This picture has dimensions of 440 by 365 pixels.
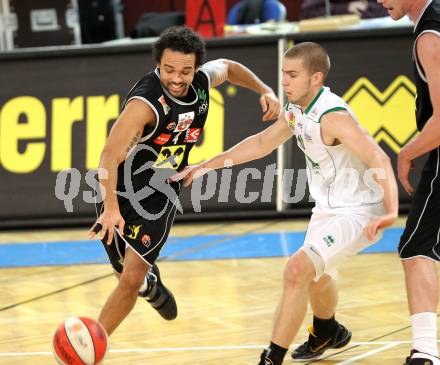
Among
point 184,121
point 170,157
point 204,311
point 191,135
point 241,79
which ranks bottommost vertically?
point 204,311

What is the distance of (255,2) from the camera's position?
11.1 metres

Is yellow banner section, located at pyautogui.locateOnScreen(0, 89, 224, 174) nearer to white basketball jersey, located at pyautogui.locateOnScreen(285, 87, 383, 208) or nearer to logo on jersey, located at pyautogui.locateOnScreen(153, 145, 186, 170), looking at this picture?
logo on jersey, located at pyautogui.locateOnScreen(153, 145, 186, 170)

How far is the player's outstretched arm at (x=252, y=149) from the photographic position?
5.25 m

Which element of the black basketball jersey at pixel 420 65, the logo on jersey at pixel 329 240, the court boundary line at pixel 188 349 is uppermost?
the black basketball jersey at pixel 420 65

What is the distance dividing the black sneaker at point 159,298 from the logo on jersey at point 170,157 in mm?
705

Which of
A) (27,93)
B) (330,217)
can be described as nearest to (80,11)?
(27,93)

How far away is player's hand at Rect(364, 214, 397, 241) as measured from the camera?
14.8ft

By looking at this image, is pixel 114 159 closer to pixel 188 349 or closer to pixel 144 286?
pixel 144 286

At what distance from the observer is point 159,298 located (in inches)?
223

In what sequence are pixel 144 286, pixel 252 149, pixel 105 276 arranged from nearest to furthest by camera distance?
1. pixel 252 149
2. pixel 144 286
3. pixel 105 276

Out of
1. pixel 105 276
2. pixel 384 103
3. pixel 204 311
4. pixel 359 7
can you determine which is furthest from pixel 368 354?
pixel 359 7

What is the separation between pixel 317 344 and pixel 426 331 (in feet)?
2.49

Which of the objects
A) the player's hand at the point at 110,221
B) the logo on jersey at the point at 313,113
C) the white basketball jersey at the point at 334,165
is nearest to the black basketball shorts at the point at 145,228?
Answer: the player's hand at the point at 110,221

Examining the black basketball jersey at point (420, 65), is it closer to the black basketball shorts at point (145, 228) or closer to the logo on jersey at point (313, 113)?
the logo on jersey at point (313, 113)
